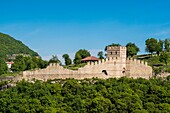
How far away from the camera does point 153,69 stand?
47281 millimetres

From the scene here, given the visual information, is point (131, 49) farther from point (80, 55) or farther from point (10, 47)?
point (10, 47)

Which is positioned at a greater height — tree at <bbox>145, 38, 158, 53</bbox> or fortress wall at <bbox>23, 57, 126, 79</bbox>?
tree at <bbox>145, 38, 158, 53</bbox>

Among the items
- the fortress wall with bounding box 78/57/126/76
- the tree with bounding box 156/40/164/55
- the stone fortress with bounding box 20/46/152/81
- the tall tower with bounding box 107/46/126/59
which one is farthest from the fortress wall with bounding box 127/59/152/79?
the tree with bounding box 156/40/164/55

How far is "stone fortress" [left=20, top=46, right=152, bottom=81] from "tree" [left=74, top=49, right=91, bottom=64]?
21571 millimetres

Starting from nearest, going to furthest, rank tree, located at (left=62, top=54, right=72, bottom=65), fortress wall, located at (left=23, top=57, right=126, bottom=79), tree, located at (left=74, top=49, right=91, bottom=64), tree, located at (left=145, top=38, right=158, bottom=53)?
fortress wall, located at (left=23, top=57, right=126, bottom=79) < tree, located at (left=74, top=49, right=91, bottom=64) < tree, located at (left=145, top=38, right=158, bottom=53) < tree, located at (left=62, top=54, right=72, bottom=65)

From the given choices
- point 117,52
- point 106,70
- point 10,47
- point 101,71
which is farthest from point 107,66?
point 10,47

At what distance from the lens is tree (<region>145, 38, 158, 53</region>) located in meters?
67.4

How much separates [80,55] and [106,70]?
2597 cm

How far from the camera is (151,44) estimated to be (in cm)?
6762

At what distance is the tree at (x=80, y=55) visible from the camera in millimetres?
67225

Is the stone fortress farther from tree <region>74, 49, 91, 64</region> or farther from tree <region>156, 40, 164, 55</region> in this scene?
tree <region>156, 40, 164, 55</region>

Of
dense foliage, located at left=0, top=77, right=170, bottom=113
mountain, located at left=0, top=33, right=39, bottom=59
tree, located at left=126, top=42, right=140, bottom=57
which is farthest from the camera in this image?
mountain, located at left=0, top=33, right=39, bottom=59

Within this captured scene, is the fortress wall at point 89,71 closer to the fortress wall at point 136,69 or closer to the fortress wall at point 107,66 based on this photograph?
the fortress wall at point 107,66

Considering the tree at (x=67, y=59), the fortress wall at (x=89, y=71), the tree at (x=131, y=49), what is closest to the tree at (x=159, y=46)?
the tree at (x=131, y=49)
